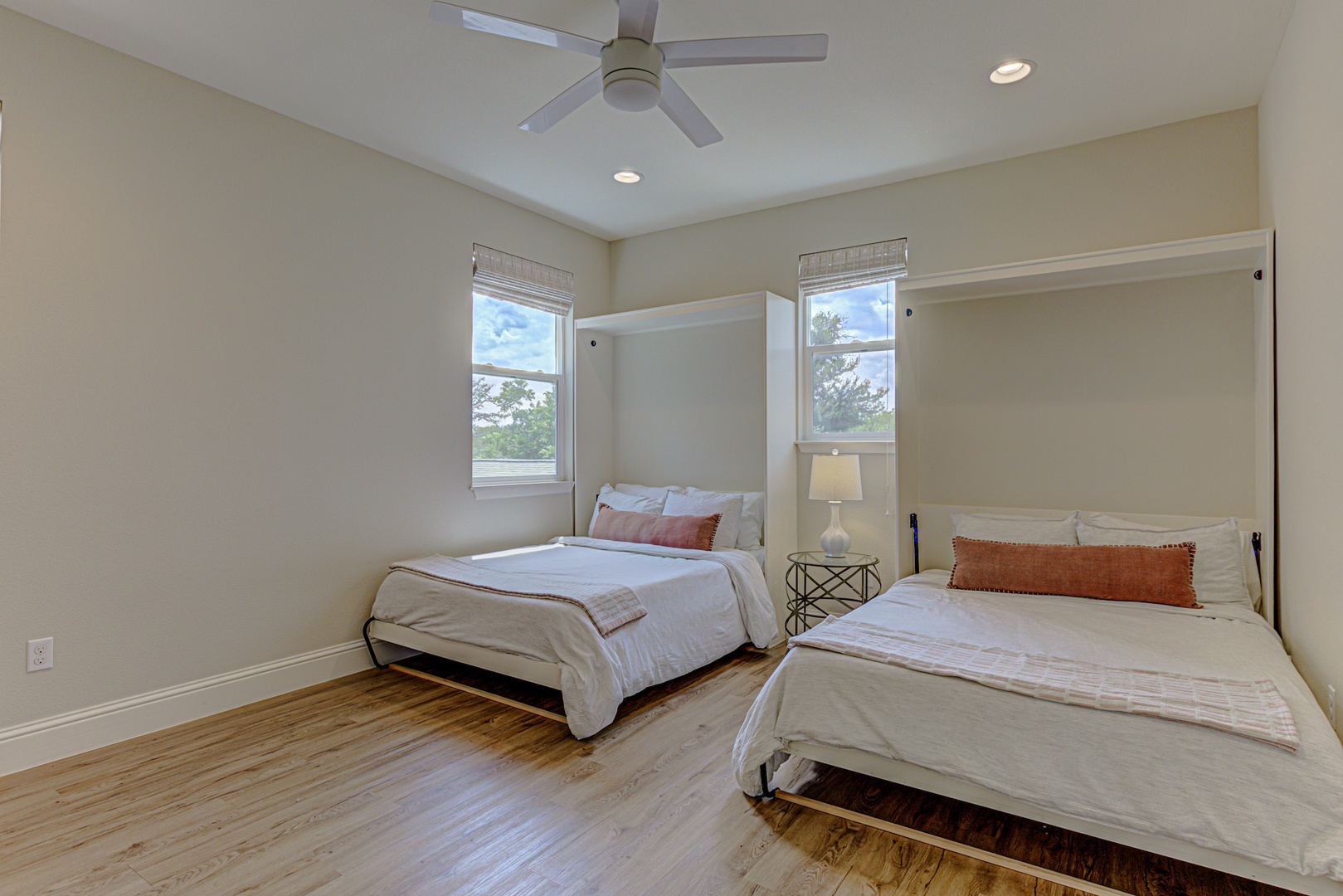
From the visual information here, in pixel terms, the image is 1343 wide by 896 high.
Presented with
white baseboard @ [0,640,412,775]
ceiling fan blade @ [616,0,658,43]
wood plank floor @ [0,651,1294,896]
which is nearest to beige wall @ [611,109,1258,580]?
wood plank floor @ [0,651,1294,896]

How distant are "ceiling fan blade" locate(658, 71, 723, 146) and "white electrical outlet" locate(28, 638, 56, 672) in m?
3.01

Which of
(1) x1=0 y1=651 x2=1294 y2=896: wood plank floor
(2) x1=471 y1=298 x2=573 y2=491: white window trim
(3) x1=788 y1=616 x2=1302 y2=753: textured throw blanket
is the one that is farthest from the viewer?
(2) x1=471 y1=298 x2=573 y2=491: white window trim

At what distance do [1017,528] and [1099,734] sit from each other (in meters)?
1.62

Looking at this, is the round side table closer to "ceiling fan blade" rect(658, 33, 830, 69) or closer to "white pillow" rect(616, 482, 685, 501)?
"white pillow" rect(616, 482, 685, 501)

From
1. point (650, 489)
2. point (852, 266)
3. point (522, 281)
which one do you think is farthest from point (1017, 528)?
point (522, 281)

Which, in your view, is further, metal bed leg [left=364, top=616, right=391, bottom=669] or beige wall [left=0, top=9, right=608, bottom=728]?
metal bed leg [left=364, top=616, right=391, bottom=669]

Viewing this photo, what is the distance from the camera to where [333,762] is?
2.55 meters

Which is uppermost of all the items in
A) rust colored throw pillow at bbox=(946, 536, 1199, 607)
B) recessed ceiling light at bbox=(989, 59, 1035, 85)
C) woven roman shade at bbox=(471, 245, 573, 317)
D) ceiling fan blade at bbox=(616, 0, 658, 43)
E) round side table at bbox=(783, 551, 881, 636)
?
recessed ceiling light at bbox=(989, 59, 1035, 85)

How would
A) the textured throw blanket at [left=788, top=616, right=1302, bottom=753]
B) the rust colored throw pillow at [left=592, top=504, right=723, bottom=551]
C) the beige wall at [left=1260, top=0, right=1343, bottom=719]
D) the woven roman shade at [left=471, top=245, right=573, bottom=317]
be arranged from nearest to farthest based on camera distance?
the textured throw blanket at [left=788, top=616, right=1302, bottom=753], the beige wall at [left=1260, top=0, right=1343, bottom=719], the rust colored throw pillow at [left=592, top=504, right=723, bottom=551], the woven roman shade at [left=471, top=245, right=573, bottom=317]

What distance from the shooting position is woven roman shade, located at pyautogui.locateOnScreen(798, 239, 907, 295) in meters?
4.00

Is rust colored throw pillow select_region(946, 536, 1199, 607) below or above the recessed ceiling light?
below

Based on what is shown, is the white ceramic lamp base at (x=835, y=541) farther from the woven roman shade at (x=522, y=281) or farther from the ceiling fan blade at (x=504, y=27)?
the ceiling fan blade at (x=504, y=27)

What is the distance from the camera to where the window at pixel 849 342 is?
4.07 meters

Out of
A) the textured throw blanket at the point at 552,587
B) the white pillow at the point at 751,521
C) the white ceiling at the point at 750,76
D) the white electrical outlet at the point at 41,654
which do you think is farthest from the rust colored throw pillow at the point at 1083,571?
the white electrical outlet at the point at 41,654
